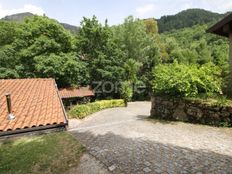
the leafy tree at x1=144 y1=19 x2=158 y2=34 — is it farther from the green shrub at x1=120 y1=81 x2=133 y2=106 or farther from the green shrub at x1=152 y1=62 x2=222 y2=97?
the green shrub at x1=152 y1=62 x2=222 y2=97

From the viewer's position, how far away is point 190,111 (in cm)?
1283

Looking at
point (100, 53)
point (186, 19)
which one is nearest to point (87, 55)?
point (100, 53)

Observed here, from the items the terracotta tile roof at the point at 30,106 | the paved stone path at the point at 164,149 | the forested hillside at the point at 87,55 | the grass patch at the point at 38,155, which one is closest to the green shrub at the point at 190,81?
the forested hillside at the point at 87,55

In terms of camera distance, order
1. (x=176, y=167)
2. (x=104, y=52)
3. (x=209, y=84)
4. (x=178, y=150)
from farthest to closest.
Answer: (x=104, y=52), (x=209, y=84), (x=178, y=150), (x=176, y=167)

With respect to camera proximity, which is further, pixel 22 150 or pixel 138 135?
pixel 138 135

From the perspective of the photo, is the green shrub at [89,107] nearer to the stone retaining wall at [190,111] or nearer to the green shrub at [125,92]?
the green shrub at [125,92]

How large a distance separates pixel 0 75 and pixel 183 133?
21.6 metres

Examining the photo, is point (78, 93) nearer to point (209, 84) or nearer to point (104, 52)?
point (104, 52)

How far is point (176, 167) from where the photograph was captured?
23.0ft

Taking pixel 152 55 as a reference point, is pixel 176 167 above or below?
below

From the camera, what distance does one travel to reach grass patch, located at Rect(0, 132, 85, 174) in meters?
7.68

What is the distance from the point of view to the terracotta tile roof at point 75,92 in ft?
86.5

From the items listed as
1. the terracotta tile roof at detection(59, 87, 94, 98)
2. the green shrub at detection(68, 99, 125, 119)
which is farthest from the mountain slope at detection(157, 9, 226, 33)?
the terracotta tile roof at detection(59, 87, 94, 98)

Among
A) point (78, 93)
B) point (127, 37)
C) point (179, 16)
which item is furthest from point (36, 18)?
point (179, 16)
